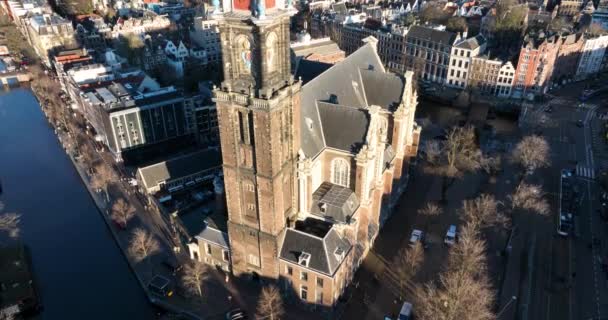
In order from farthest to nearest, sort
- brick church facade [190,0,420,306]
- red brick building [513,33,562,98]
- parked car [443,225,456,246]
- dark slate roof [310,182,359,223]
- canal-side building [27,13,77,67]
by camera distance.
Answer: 1. canal-side building [27,13,77,67]
2. red brick building [513,33,562,98]
3. parked car [443,225,456,246]
4. dark slate roof [310,182,359,223]
5. brick church facade [190,0,420,306]

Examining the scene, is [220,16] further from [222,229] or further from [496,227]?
[496,227]

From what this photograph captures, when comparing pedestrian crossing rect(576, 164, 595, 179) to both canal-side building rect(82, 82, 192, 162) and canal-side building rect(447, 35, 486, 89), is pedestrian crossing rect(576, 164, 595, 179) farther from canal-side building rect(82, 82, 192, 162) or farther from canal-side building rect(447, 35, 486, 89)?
canal-side building rect(82, 82, 192, 162)

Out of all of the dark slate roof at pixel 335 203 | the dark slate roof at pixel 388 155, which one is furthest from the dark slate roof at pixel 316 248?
the dark slate roof at pixel 388 155

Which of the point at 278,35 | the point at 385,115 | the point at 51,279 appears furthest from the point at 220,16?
the point at 51,279

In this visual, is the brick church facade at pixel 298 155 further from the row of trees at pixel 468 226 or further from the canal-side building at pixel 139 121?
the canal-side building at pixel 139 121

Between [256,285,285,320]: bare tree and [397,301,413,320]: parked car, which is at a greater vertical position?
[256,285,285,320]: bare tree

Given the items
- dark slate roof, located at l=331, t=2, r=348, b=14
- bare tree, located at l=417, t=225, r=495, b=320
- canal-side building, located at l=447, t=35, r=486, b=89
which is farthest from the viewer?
dark slate roof, located at l=331, t=2, r=348, b=14

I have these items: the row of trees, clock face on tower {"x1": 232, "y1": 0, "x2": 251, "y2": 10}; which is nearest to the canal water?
the row of trees
